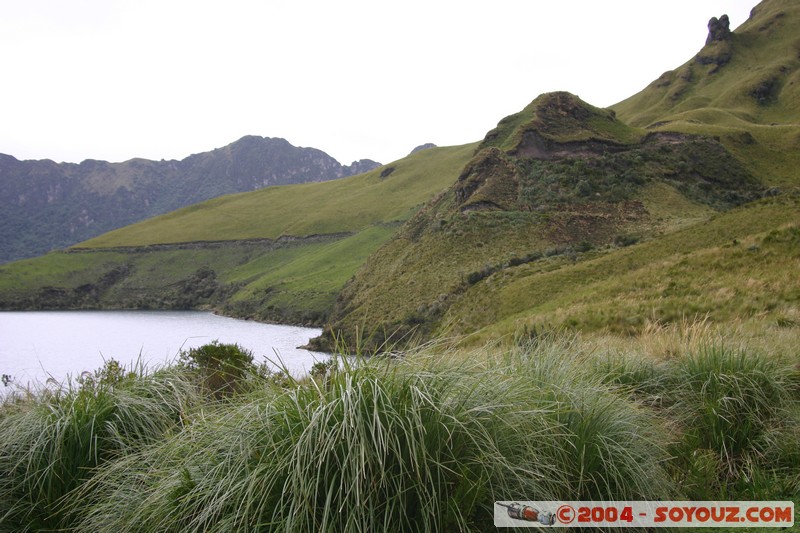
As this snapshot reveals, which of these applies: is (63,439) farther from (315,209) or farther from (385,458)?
(315,209)

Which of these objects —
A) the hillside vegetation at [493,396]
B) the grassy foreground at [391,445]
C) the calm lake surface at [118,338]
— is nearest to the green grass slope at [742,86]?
the hillside vegetation at [493,396]

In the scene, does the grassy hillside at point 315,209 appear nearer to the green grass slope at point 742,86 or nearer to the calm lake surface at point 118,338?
the calm lake surface at point 118,338

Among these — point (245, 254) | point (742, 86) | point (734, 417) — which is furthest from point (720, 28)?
point (734, 417)

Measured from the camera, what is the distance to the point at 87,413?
5898mm

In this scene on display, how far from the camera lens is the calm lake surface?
41.0 m

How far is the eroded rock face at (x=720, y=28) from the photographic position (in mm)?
162500

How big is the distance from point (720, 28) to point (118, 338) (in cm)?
18040

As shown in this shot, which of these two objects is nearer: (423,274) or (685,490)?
(685,490)

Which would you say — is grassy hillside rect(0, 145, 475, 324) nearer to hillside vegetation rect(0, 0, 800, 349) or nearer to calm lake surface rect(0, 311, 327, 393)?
hillside vegetation rect(0, 0, 800, 349)

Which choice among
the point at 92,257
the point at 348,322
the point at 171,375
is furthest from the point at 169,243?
the point at 171,375

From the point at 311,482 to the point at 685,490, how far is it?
368 cm

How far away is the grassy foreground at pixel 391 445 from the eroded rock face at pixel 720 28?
193 meters

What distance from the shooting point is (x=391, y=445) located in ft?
12.7

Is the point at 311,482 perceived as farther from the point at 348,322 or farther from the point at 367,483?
the point at 348,322
